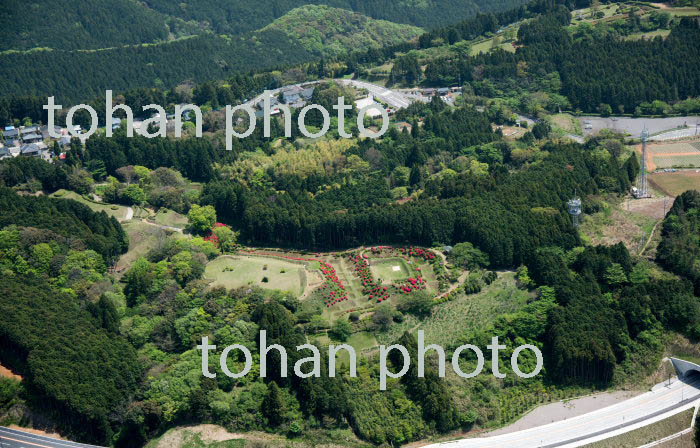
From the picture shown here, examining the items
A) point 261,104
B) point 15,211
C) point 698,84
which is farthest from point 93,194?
point 698,84

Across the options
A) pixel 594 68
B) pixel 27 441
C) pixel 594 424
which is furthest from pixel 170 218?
pixel 594 68

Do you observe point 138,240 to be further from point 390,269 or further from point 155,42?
point 155,42

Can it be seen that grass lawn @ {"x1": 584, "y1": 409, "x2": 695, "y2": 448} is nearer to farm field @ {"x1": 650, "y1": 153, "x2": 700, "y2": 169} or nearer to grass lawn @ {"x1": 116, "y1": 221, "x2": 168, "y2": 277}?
farm field @ {"x1": 650, "y1": 153, "x2": 700, "y2": 169}

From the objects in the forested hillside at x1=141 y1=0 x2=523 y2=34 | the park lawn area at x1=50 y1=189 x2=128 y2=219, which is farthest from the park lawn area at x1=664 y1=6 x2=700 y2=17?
the park lawn area at x1=50 y1=189 x2=128 y2=219

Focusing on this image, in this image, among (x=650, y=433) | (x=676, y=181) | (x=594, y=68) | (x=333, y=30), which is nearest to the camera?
(x=650, y=433)

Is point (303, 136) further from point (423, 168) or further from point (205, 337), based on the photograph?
point (205, 337)
